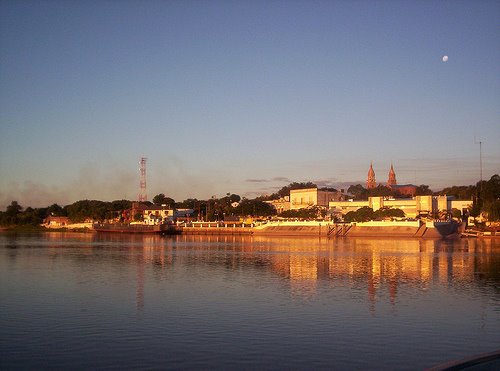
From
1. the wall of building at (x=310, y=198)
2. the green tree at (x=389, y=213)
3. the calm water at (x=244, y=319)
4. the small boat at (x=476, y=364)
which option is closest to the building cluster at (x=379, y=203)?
the wall of building at (x=310, y=198)

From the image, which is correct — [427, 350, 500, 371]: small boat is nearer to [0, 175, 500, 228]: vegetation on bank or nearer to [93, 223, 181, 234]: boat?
[0, 175, 500, 228]: vegetation on bank

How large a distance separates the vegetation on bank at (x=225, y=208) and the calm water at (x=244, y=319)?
8693 centimetres

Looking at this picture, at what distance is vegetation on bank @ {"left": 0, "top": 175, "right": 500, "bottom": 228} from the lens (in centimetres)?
11662

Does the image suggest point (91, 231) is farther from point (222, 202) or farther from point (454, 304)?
point (454, 304)

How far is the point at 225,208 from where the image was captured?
15550 cm

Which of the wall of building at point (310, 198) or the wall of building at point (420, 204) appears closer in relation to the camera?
the wall of building at point (420, 204)

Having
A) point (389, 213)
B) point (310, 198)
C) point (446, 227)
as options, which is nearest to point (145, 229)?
point (310, 198)

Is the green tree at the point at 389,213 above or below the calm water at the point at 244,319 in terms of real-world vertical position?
above

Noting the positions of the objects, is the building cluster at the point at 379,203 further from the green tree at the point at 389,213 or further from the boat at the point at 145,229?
the boat at the point at 145,229

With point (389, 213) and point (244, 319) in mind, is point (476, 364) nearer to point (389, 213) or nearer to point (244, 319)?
point (244, 319)

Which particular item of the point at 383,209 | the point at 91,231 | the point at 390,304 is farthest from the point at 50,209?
the point at 390,304

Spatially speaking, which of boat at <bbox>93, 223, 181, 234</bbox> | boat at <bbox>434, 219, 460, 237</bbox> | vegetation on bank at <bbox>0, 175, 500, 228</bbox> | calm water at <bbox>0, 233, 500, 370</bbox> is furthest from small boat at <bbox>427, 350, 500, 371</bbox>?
boat at <bbox>93, 223, 181, 234</bbox>

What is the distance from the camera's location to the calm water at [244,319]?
13656 mm

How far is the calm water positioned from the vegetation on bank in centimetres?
8693
